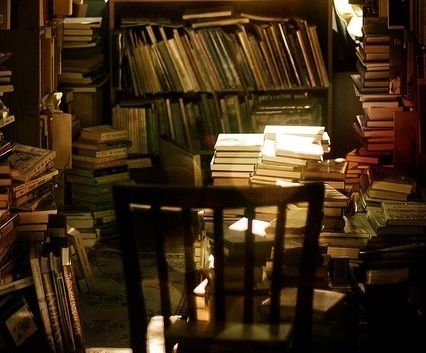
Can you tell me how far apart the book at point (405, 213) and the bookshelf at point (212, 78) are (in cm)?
→ 226

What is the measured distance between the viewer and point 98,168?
621 cm

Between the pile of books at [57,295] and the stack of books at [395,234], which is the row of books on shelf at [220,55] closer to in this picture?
the pile of books at [57,295]

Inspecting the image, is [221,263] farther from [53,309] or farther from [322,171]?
[322,171]

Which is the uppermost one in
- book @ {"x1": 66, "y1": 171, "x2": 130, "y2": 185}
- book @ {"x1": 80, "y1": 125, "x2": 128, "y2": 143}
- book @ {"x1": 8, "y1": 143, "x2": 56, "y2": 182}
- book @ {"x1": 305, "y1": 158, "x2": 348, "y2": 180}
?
book @ {"x1": 8, "y1": 143, "x2": 56, "y2": 182}

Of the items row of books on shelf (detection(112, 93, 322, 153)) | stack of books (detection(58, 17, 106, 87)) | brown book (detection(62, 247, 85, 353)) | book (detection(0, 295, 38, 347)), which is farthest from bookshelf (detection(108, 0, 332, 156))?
book (detection(0, 295, 38, 347))

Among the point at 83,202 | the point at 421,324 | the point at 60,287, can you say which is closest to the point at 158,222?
the point at 421,324

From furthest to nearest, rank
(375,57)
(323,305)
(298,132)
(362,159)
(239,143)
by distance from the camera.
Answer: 1. (362,159)
2. (375,57)
3. (298,132)
4. (239,143)
5. (323,305)

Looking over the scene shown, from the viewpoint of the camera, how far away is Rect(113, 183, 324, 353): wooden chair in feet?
7.48

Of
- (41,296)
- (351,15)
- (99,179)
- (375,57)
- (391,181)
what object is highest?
(351,15)

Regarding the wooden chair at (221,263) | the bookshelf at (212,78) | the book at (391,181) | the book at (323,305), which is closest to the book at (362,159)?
the book at (391,181)

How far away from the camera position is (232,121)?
637cm

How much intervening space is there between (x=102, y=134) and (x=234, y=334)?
12.8 ft

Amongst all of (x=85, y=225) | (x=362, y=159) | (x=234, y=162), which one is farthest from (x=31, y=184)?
(x=362, y=159)

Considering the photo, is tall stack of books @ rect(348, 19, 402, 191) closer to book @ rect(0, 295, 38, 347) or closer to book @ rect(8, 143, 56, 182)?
book @ rect(8, 143, 56, 182)
